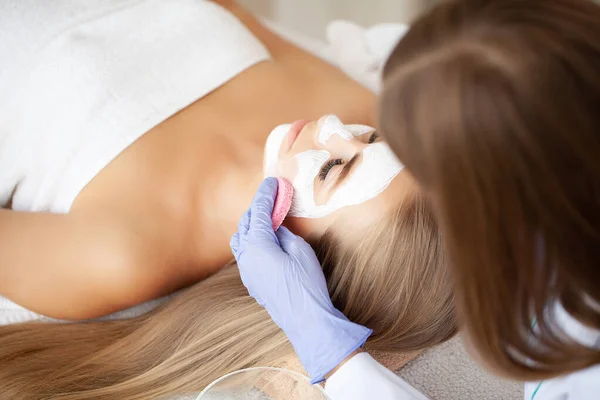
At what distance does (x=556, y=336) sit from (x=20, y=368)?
2.99ft

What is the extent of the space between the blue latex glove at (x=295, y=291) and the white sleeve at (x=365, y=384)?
0.02m

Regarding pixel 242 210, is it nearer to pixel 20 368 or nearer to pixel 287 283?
pixel 287 283

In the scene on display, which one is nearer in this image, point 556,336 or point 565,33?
point 565,33

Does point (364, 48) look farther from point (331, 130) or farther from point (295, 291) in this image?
point (295, 291)

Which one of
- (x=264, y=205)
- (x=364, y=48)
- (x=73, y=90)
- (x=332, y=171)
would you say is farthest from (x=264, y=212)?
(x=364, y=48)

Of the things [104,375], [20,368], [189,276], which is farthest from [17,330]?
[189,276]

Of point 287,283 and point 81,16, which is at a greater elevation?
point 81,16

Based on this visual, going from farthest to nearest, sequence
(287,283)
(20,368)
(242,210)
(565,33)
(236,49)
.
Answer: (236,49)
(242,210)
(20,368)
(287,283)
(565,33)

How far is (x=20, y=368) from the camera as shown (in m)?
1.10

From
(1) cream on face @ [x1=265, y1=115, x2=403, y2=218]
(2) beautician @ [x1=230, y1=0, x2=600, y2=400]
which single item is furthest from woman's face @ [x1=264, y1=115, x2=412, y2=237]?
(2) beautician @ [x1=230, y1=0, x2=600, y2=400]

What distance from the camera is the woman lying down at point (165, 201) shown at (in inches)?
42.6

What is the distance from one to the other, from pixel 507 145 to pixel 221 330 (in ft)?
2.45

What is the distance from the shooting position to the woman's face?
1.11m

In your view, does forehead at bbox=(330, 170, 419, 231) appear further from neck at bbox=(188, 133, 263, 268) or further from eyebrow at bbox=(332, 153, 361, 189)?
neck at bbox=(188, 133, 263, 268)
